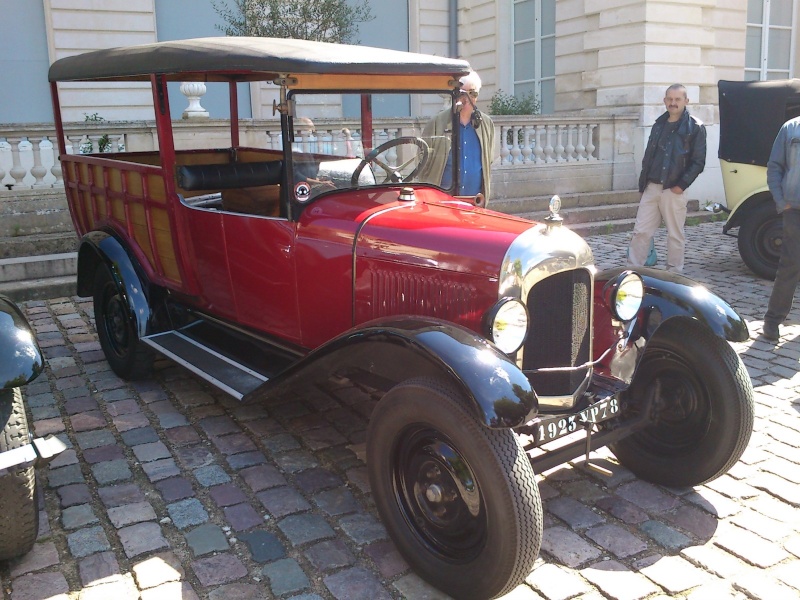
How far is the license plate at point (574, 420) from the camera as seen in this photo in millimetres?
2746

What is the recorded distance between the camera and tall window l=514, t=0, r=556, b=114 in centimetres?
1375

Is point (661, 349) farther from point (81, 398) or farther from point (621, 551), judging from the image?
point (81, 398)

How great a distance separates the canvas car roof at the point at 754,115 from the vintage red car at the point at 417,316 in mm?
4787

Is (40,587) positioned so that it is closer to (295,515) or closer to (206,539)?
(206,539)

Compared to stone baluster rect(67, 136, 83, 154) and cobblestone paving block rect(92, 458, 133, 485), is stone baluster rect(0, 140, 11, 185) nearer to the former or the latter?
stone baluster rect(67, 136, 83, 154)

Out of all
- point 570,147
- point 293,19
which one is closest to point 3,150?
point 293,19

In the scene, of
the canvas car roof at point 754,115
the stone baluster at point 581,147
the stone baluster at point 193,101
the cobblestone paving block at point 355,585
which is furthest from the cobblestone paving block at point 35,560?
the stone baluster at point 581,147

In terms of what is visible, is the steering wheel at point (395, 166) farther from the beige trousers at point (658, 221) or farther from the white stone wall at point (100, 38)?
the white stone wall at point (100, 38)

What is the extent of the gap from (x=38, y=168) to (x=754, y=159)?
7.70 metres

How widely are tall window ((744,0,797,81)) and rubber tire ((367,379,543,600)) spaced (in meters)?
13.0

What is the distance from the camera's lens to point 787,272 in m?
5.38

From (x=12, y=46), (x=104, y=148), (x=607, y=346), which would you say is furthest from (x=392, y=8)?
(x=607, y=346)

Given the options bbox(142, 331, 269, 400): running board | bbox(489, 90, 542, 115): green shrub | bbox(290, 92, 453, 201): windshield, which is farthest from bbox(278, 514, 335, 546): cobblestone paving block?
bbox(489, 90, 542, 115): green shrub

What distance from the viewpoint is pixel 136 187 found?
4.58m
